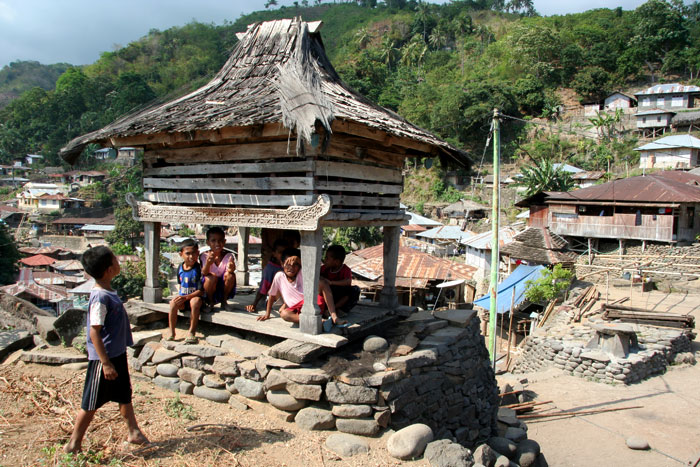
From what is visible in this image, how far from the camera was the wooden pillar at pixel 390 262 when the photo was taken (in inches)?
267

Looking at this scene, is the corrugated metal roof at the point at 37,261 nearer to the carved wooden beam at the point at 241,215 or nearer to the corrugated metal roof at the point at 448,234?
the corrugated metal roof at the point at 448,234

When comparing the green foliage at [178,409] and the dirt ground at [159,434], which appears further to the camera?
the green foliage at [178,409]

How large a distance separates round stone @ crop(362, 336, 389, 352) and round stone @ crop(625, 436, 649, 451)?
633 centimetres

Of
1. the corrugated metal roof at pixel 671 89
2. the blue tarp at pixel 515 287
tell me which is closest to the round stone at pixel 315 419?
the blue tarp at pixel 515 287

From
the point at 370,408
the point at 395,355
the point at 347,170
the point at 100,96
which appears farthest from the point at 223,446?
the point at 100,96

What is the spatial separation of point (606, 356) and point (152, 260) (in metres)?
12.0

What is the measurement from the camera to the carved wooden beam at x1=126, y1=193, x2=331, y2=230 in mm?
4926

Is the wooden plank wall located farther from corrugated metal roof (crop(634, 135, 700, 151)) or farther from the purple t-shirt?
corrugated metal roof (crop(634, 135, 700, 151))

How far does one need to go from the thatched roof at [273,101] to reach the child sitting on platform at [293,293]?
61.9 inches

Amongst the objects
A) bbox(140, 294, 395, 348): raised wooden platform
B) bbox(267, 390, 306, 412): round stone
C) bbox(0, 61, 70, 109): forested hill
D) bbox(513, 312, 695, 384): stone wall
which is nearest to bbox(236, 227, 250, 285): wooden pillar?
bbox(140, 294, 395, 348): raised wooden platform

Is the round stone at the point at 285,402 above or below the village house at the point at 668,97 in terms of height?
below

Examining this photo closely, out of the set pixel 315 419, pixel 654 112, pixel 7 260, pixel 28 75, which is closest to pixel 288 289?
pixel 315 419

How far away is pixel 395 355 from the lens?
518cm

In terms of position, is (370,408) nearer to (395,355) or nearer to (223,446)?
(395,355)
